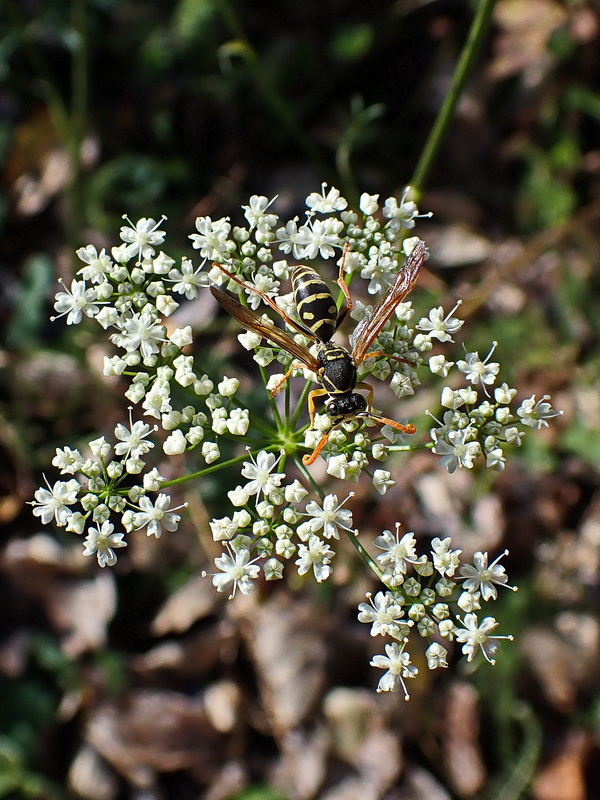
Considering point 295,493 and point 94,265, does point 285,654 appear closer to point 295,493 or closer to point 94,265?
point 295,493

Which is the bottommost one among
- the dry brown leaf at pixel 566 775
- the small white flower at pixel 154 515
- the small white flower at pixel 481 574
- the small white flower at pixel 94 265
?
the dry brown leaf at pixel 566 775

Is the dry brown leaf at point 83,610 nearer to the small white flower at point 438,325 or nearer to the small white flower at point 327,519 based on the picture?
the small white flower at point 327,519

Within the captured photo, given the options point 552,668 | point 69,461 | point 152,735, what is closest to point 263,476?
point 69,461

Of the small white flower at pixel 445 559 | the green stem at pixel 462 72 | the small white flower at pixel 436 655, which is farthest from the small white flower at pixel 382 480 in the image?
the green stem at pixel 462 72

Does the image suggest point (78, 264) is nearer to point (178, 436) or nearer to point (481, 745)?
point (178, 436)

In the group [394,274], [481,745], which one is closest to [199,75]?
[394,274]
